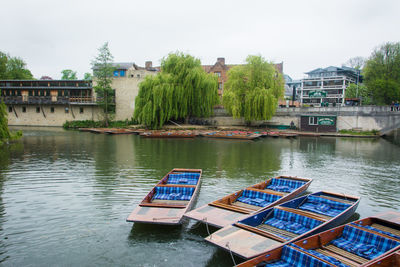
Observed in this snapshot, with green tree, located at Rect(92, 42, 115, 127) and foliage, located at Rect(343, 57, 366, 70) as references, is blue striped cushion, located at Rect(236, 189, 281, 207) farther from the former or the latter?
foliage, located at Rect(343, 57, 366, 70)

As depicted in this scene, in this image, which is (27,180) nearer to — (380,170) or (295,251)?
(295,251)

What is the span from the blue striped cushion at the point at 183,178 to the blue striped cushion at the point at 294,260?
277 inches

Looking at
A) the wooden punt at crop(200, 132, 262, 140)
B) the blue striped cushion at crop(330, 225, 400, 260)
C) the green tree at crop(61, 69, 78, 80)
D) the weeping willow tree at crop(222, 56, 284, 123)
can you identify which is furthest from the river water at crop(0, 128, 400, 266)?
the green tree at crop(61, 69, 78, 80)

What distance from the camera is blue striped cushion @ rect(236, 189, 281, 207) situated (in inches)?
416

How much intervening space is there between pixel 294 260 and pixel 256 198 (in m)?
4.74

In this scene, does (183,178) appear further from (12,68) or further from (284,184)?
(12,68)

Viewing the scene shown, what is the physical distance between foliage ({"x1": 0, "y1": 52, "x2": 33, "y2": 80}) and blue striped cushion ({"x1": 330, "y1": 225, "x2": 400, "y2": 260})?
70.2 metres

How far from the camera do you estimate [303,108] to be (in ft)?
150

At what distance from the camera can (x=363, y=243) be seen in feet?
24.4

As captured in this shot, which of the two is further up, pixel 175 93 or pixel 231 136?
pixel 175 93

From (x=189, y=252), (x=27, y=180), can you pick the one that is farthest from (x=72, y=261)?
(x=27, y=180)

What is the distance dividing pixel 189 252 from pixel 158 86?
34576 mm

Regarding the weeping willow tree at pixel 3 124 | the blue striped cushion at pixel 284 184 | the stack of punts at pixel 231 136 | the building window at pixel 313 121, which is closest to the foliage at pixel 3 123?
the weeping willow tree at pixel 3 124

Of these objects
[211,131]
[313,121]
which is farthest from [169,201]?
[313,121]
